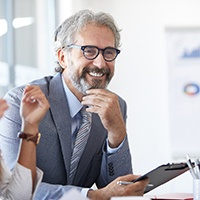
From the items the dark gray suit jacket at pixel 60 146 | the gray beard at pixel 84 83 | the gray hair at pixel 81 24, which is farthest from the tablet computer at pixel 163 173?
the gray hair at pixel 81 24

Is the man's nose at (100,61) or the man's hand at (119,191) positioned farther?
the man's nose at (100,61)

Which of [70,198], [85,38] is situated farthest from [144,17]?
[70,198]

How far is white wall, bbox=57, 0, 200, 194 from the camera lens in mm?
3650

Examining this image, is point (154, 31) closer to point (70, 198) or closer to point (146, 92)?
point (146, 92)

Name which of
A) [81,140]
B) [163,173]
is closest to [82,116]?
[81,140]

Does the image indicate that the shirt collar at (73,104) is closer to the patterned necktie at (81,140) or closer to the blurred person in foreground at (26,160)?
the patterned necktie at (81,140)

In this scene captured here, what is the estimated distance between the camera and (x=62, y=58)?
84.4 inches

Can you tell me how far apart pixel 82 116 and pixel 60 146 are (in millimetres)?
191

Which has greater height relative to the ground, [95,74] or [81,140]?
[95,74]

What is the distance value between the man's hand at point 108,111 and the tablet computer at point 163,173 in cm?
28

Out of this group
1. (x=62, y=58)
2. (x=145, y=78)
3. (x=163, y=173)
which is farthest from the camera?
(x=145, y=78)

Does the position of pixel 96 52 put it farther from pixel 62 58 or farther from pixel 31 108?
pixel 31 108

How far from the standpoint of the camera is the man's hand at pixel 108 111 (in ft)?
6.35

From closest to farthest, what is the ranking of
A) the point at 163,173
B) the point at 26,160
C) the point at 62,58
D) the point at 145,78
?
the point at 26,160, the point at 163,173, the point at 62,58, the point at 145,78
